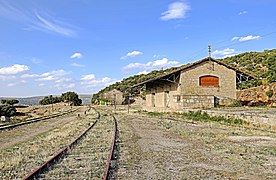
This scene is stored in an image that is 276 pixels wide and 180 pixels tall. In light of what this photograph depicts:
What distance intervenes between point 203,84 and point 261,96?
7091 mm

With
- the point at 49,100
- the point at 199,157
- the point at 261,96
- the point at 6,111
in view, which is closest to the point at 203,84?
the point at 261,96

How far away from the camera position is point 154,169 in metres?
8.16

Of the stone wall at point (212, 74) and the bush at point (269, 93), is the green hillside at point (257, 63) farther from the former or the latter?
the stone wall at point (212, 74)

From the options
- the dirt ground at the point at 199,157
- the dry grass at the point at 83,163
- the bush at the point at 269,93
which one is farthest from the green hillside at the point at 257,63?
the dry grass at the point at 83,163

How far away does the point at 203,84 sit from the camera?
32.2 metres

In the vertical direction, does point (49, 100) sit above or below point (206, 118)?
above

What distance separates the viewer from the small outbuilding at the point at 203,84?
100 ft

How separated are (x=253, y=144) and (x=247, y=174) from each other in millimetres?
4897

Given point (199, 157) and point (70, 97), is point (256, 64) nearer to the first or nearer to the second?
point (70, 97)

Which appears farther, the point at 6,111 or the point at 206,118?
the point at 6,111

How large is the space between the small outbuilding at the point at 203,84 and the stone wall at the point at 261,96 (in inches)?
79.5

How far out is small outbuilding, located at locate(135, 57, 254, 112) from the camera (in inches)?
1202

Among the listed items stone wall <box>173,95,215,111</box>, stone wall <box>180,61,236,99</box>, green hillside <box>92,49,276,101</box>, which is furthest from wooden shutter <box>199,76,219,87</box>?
green hillside <box>92,49,276,101</box>

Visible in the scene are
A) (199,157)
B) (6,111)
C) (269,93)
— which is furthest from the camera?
(6,111)
